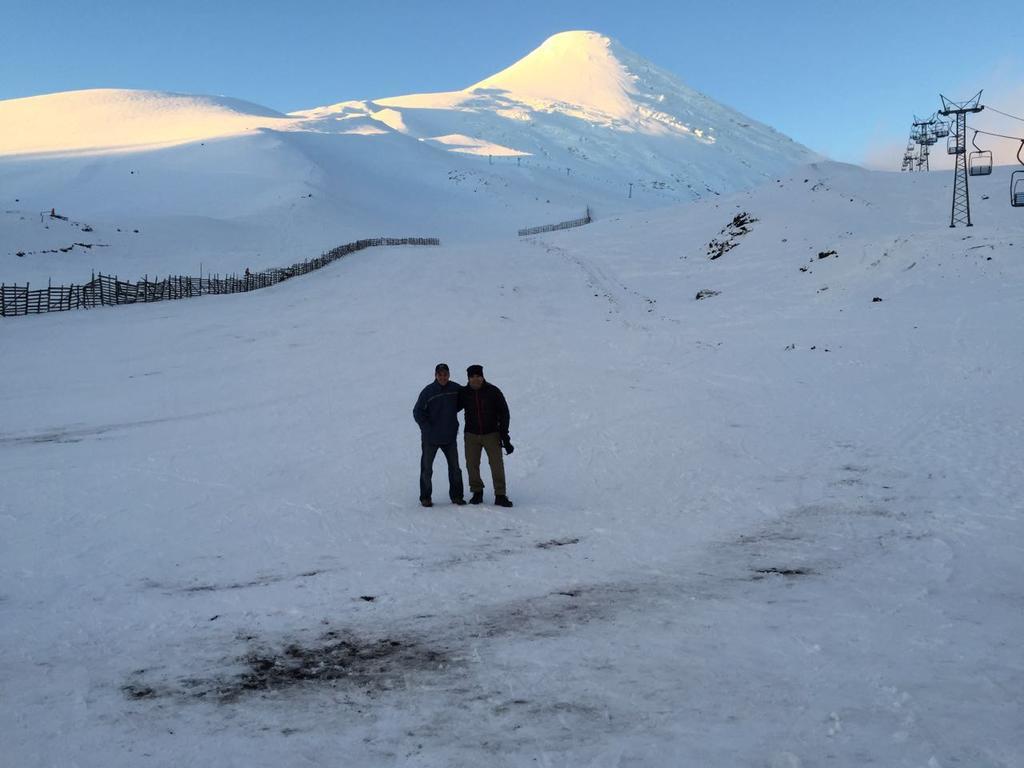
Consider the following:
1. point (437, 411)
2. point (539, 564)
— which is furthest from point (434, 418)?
point (539, 564)

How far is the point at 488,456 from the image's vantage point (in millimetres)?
9789

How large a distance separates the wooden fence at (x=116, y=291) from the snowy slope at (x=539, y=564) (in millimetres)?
14079

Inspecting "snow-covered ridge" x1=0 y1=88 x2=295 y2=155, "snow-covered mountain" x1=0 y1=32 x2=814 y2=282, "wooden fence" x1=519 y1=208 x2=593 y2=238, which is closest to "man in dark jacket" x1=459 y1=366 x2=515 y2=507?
"snow-covered mountain" x1=0 y1=32 x2=814 y2=282

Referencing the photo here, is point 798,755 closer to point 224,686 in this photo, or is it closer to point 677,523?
point 224,686

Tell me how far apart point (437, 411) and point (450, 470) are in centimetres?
78

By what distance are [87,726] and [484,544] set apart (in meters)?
4.31

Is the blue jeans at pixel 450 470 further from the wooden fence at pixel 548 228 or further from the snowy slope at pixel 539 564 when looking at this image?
the wooden fence at pixel 548 228

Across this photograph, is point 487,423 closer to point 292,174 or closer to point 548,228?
point 548,228

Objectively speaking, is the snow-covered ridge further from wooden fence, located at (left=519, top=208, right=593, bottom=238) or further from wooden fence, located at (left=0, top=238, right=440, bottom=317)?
→ wooden fence, located at (left=0, top=238, right=440, bottom=317)

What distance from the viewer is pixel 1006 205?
37000 mm

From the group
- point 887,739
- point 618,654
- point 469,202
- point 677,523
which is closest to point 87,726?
point 618,654

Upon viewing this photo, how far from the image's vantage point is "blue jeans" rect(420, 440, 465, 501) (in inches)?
380

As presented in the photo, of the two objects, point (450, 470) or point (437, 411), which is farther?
point (450, 470)

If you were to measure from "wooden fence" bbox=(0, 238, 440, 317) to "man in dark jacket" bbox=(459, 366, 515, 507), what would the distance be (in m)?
29.3
